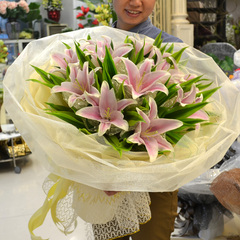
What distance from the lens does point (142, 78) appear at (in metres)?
0.96

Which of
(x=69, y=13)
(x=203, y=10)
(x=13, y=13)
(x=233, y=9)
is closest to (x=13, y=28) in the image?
(x=13, y=13)

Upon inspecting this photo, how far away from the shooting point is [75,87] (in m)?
0.98

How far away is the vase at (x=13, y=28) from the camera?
7184 mm

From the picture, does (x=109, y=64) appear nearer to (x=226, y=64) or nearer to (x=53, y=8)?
(x=226, y=64)

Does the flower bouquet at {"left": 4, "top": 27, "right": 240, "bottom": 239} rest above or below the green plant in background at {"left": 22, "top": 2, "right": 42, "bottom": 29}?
above

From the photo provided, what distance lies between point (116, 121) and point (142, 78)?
0.38ft

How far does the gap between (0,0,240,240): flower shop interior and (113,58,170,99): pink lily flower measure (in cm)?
45

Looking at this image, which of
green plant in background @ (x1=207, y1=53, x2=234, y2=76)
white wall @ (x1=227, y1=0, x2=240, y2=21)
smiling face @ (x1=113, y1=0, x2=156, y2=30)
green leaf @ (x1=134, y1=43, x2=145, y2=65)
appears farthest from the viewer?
white wall @ (x1=227, y1=0, x2=240, y2=21)

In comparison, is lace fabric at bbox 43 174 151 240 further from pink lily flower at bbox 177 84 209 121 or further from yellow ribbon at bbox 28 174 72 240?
pink lily flower at bbox 177 84 209 121

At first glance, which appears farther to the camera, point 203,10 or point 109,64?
point 203,10

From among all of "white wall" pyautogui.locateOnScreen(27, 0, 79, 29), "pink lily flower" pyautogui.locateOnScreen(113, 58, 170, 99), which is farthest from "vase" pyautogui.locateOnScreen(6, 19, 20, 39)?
"pink lily flower" pyautogui.locateOnScreen(113, 58, 170, 99)

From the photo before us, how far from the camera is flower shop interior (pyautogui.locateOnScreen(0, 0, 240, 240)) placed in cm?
220

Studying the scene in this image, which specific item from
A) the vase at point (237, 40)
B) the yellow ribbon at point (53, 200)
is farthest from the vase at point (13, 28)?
the yellow ribbon at point (53, 200)

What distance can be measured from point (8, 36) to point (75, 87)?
6846mm
